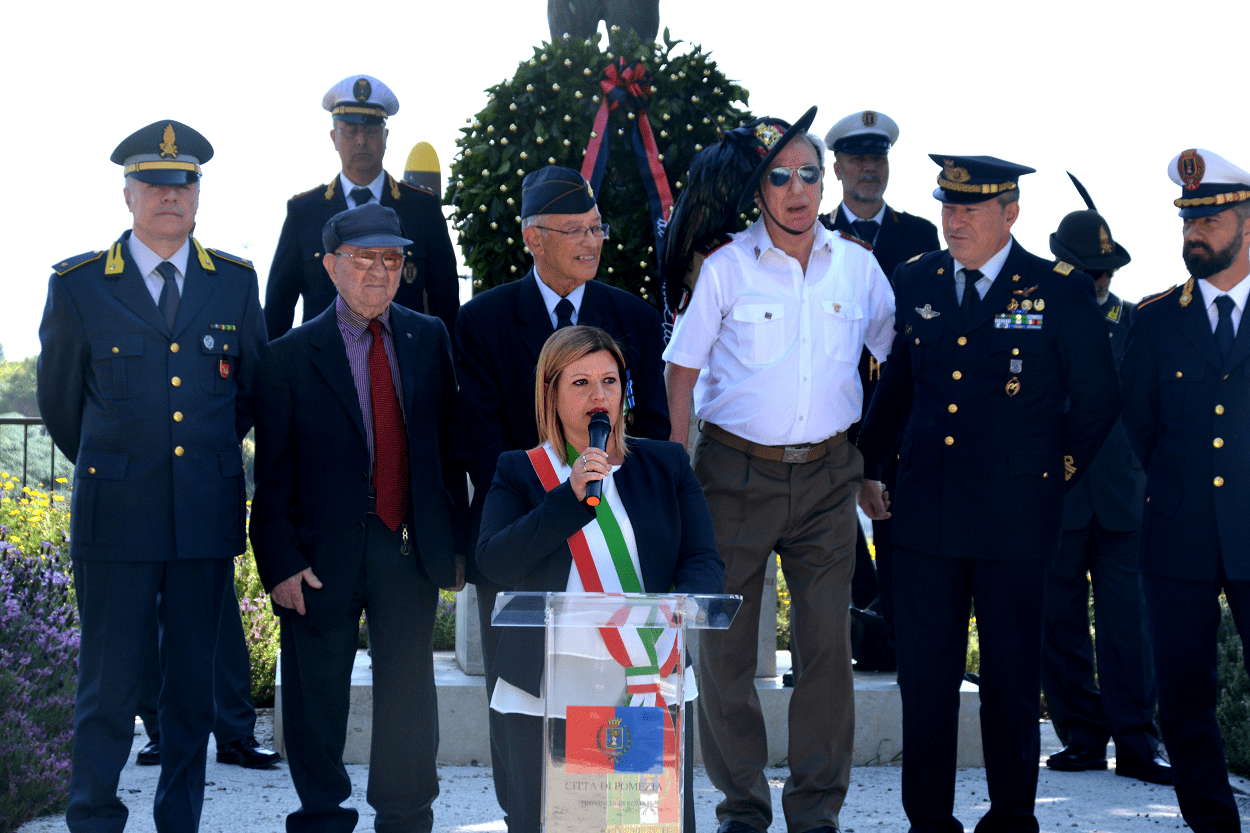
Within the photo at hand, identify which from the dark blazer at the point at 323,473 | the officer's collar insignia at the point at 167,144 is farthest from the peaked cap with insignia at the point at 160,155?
the dark blazer at the point at 323,473

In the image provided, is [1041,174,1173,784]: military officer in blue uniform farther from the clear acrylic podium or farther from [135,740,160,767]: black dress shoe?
[135,740,160,767]: black dress shoe

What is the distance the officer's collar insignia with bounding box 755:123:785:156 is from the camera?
13.4ft

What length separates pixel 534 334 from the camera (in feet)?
12.4

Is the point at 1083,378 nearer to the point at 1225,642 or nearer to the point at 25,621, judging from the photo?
the point at 1225,642

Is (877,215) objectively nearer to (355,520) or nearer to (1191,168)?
(1191,168)

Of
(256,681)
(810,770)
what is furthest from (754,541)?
(256,681)

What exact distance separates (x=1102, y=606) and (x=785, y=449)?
2.11 meters

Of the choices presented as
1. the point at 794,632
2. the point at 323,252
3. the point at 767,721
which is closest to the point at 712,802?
the point at 767,721

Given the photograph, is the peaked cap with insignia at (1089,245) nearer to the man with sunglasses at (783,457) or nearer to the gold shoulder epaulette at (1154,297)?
the gold shoulder epaulette at (1154,297)

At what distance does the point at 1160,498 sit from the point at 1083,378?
53 centimetres

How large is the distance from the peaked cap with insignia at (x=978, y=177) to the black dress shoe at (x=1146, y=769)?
262 centimetres

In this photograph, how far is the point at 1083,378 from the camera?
375 cm

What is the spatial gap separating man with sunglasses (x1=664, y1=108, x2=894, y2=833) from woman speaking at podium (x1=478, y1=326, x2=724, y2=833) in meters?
0.98

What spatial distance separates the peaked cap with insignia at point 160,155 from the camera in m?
3.79
